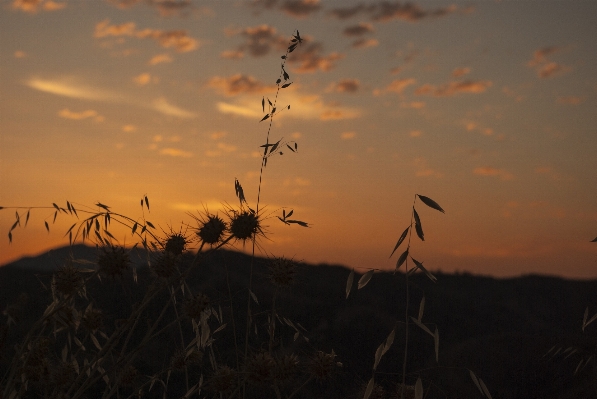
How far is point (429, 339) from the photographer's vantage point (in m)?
9.82

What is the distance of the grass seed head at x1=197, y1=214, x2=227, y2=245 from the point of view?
3.25 m

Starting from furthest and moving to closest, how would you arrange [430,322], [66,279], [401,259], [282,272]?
[430,322] < [282,272] < [66,279] < [401,259]

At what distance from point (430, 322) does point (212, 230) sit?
3.79 m

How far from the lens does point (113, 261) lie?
10.3ft

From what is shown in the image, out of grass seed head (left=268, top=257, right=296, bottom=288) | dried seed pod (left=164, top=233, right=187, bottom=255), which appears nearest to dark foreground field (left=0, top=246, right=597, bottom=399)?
grass seed head (left=268, top=257, right=296, bottom=288)

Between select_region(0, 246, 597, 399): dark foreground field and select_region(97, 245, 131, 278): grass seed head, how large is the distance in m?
1.00

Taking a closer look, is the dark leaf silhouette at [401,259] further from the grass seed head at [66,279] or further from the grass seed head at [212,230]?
the grass seed head at [66,279]

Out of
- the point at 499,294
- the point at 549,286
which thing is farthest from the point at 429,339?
the point at 549,286

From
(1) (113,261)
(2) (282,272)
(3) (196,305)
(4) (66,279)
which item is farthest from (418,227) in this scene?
(4) (66,279)

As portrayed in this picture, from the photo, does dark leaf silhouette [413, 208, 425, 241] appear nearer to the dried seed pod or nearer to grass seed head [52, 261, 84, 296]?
the dried seed pod

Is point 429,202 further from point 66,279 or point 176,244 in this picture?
point 66,279

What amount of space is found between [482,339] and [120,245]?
7.17 meters

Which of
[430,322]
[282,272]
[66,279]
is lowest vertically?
[430,322]

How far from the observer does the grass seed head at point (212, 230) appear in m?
3.25
